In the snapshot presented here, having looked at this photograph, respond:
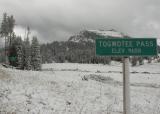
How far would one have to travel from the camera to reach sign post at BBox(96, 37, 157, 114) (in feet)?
19.7

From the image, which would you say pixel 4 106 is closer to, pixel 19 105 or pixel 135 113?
pixel 19 105

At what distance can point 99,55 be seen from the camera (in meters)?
6.07

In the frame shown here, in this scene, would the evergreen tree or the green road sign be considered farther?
the evergreen tree

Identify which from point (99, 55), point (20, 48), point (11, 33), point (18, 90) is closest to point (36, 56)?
point (20, 48)

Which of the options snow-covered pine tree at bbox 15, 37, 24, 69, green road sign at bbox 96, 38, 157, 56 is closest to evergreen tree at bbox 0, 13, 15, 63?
snow-covered pine tree at bbox 15, 37, 24, 69

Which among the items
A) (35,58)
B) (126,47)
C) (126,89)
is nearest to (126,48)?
(126,47)

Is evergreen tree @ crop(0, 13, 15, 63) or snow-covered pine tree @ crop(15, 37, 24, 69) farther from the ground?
evergreen tree @ crop(0, 13, 15, 63)

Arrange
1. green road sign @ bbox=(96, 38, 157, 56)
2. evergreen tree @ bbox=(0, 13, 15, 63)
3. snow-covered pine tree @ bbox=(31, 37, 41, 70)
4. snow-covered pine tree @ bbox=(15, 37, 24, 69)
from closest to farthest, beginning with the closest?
green road sign @ bbox=(96, 38, 157, 56)
snow-covered pine tree @ bbox=(31, 37, 41, 70)
snow-covered pine tree @ bbox=(15, 37, 24, 69)
evergreen tree @ bbox=(0, 13, 15, 63)

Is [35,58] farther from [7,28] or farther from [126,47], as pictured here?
[126,47]

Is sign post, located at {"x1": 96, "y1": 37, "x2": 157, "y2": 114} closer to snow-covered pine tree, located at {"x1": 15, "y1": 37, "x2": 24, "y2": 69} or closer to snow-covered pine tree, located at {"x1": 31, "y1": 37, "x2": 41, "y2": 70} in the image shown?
snow-covered pine tree, located at {"x1": 31, "y1": 37, "x2": 41, "y2": 70}

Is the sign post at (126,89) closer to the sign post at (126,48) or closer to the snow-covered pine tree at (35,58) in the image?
the sign post at (126,48)

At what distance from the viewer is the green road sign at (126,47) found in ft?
19.7

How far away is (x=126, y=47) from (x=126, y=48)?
25mm

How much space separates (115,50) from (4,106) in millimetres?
5689
